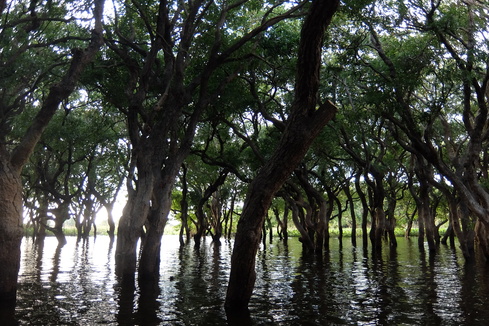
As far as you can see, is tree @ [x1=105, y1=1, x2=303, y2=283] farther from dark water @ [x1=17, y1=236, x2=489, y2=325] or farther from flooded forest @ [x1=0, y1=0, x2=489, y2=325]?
dark water @ [x1=17, y1=236, x2=489, y2=325]

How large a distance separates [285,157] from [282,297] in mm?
5135

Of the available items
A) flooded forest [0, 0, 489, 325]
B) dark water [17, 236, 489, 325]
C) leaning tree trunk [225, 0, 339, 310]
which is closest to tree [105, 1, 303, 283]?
flooded forest [0, 0, 489, 325]

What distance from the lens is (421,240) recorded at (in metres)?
33.0

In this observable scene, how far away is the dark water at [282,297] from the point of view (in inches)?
369

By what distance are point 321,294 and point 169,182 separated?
5723 mm

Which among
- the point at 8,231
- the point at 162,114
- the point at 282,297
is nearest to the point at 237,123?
the point at 162,114

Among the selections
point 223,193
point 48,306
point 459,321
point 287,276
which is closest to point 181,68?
point 48,306

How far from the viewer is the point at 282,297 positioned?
12039mm

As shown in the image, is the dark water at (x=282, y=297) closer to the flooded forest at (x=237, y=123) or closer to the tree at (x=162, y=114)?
the flooded forest at (x=237, y=123)

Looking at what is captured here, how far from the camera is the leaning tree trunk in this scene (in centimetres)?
806

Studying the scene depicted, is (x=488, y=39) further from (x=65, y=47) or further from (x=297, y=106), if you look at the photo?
(x=65, y=47)

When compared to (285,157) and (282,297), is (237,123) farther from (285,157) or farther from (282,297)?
(285,157)

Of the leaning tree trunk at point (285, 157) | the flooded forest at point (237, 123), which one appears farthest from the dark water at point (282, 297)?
the leaning tree trunk at point (285, 157)

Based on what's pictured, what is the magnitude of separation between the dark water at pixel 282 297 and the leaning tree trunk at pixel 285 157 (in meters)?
1.29
